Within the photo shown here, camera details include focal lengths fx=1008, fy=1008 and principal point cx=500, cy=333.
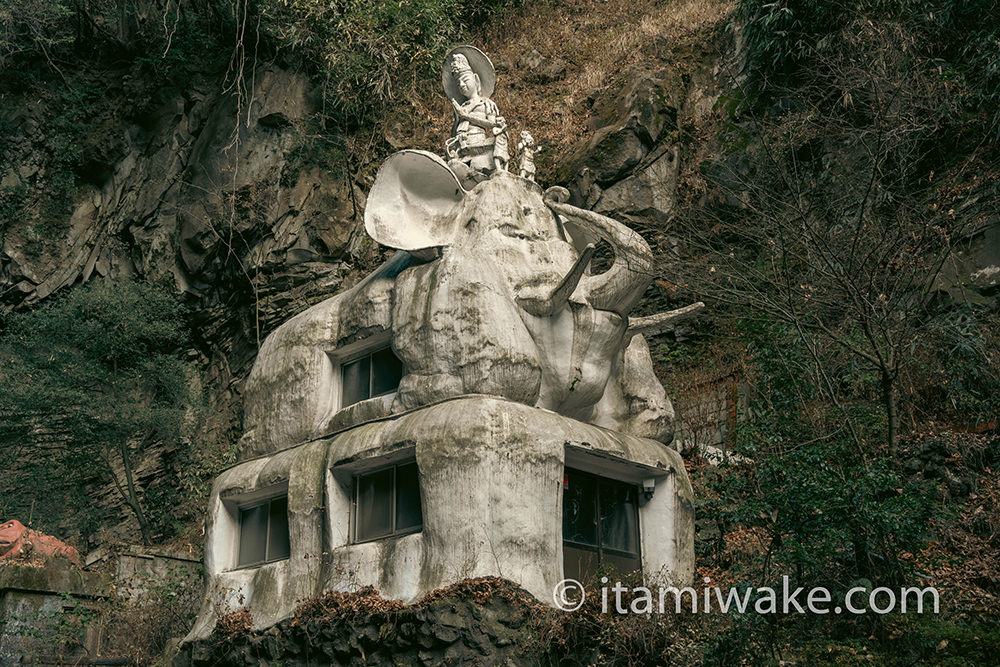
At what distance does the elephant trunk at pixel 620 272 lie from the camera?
1077 cm

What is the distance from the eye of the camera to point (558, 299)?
10602mm

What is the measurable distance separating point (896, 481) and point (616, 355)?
3.45 m

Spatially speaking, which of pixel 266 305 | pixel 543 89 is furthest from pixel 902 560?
pixel 543 89

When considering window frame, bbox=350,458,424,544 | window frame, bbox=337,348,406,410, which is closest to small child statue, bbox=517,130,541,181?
window frame, bbox=337,348,406,410

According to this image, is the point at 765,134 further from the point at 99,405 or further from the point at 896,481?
the point at 99,405

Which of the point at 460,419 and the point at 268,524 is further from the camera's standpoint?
the point at 268,524

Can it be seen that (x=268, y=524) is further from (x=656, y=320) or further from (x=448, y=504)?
(x=656, y=320)

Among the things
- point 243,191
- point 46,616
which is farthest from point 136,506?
point 243,191

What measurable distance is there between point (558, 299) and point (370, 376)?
2.37 metres

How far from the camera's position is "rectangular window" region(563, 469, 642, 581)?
10.3 metres

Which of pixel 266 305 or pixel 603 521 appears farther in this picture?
pixel 266 305

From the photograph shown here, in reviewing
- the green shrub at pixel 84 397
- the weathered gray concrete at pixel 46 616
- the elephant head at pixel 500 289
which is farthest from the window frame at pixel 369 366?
the green shrub at pixel 84 397

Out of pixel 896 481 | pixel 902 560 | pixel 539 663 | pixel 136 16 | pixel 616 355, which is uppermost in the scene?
pixel 136 16

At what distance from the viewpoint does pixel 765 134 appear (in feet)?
55.0
